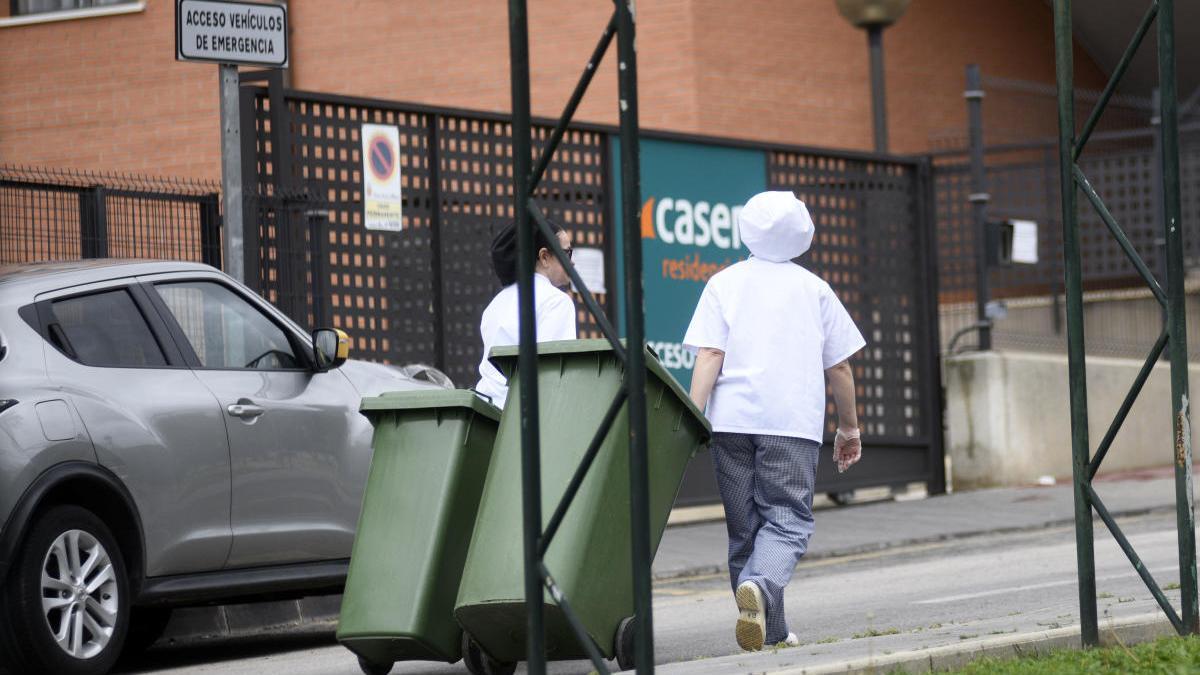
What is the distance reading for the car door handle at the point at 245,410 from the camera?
823 cm

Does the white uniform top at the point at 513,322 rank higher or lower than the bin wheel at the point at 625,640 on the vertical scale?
higher

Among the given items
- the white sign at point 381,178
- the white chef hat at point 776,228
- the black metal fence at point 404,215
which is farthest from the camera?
the white sign at point 381,178

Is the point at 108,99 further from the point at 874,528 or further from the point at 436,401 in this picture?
the point at 436,401

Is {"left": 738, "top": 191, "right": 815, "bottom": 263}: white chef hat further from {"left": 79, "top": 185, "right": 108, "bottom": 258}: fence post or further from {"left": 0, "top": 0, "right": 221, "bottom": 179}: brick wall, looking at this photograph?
{"left": 0, "top": 0, "right": 221, "bottom": 179}: brick wall

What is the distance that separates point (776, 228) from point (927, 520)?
7767 millimetres

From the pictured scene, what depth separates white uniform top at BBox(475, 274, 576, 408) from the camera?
7801mm

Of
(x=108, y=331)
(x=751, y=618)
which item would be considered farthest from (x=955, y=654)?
(x=108, y=331)

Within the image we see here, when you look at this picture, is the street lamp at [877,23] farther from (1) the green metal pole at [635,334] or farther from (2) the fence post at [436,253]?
(1) the green metal pole at [635,334]

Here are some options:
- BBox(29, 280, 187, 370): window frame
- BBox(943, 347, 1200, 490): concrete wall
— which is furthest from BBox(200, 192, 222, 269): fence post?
BBox(943, 347, 1200, 490): concrete wall

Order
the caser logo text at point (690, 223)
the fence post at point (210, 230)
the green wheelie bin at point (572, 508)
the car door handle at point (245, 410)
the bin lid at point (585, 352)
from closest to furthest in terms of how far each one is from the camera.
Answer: the green wheelie bin at point (572, 508), the bin lid at point (585, 352), the car door handle at point (245, 410), the fence post at point (210, 230), the caser logo text at point (690, 223)

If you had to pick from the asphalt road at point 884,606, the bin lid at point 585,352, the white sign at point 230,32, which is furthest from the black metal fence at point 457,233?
the bin lid at point 585,352

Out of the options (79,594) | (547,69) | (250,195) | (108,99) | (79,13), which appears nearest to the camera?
(79,594)

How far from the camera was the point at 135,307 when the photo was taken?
8.16 m

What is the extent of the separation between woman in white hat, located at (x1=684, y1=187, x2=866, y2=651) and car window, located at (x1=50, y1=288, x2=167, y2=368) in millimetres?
2335
